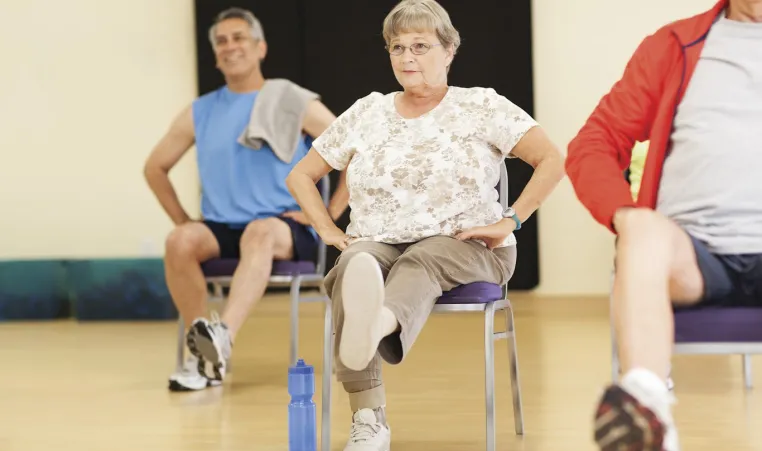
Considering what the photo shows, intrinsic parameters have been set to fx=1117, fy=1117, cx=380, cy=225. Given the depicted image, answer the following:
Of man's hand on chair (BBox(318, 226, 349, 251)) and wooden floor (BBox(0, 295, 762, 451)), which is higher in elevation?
man's hand on chair (BBox(318, 226, 349, 251))

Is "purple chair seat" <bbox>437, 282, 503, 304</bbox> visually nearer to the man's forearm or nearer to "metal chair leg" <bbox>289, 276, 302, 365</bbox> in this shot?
"metal chair leg" <bbox>289, 276, 302, 365</bbox>

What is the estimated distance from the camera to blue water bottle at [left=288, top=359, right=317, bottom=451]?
234 cm

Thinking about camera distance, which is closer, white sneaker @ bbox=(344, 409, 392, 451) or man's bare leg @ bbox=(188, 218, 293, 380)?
white sneaker @ bbox=(344, 409, 392, 451)

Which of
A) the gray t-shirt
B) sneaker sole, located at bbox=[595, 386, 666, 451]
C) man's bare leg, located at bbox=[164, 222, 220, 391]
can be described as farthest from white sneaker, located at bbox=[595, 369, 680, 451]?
man's bare leg, located at bbox=[164, 222, 220, 391]

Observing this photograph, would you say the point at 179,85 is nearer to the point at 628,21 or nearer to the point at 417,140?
the point at 628,21

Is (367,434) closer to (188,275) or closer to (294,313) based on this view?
(294,313)

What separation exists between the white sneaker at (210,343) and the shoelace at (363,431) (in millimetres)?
903

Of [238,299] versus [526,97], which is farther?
[526,97]

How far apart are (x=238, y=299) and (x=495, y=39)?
11.5 feet

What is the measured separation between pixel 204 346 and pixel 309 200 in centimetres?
76

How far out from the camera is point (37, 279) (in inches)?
250

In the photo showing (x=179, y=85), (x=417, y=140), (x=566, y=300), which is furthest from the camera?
(x=179, y=85)

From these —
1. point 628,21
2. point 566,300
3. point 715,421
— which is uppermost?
point 628,21

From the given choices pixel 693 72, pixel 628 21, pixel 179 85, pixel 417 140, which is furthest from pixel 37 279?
pixel 693 72
